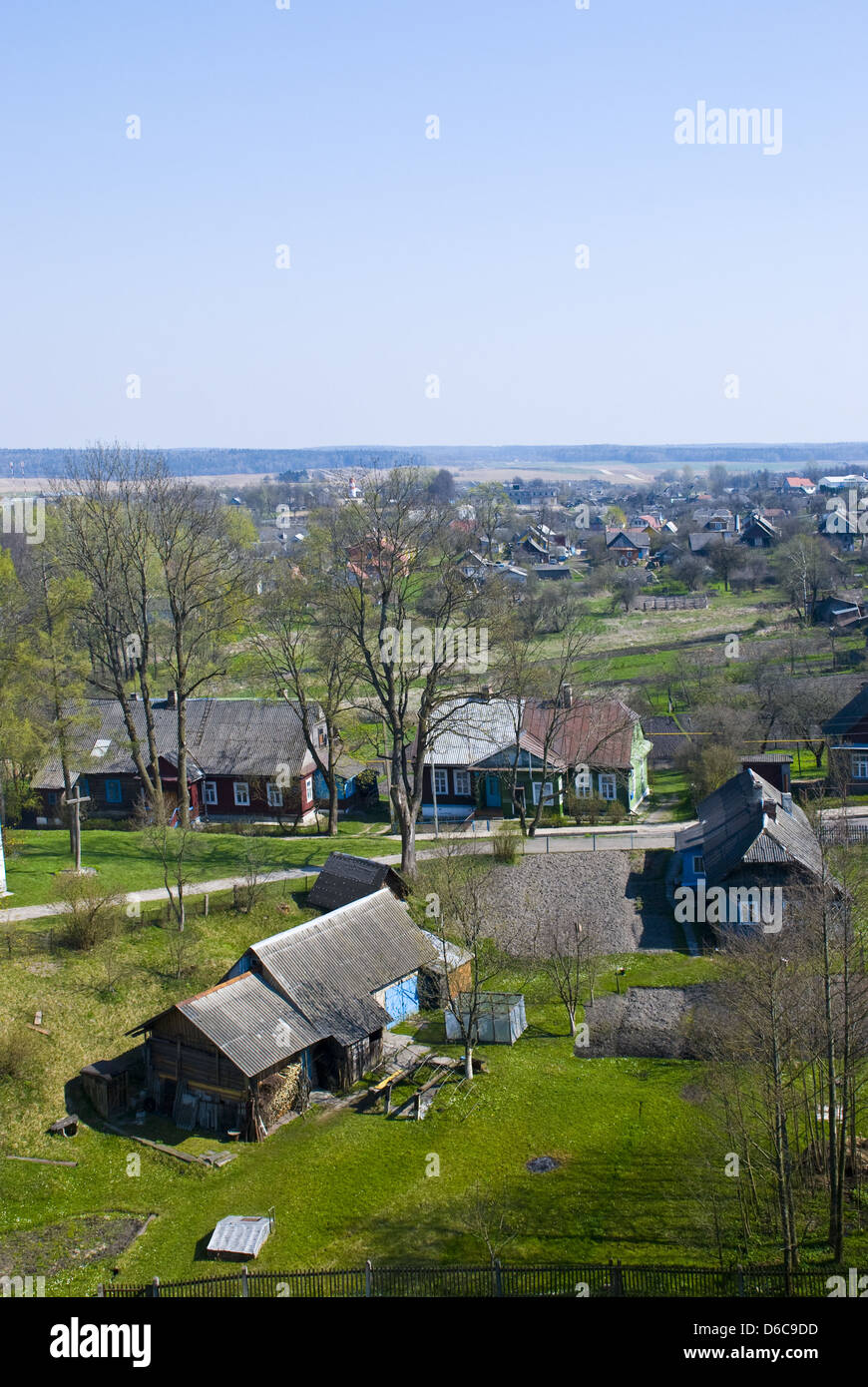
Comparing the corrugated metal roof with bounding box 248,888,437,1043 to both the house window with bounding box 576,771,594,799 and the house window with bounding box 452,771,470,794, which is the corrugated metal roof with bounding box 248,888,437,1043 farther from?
the house window with bounding box 452,771,470,794

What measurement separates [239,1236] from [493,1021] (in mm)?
8846

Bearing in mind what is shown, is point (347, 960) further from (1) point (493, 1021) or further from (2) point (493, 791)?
(2) point (493, 791)

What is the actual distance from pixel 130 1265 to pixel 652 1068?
36.2 ft

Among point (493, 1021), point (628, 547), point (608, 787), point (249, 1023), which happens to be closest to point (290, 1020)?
point (249, 1023)

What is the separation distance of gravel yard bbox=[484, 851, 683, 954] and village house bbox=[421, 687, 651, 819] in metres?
7.26

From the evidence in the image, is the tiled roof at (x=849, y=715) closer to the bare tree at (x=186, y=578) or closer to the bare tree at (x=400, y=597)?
the bare tree at (x=400, y=597)

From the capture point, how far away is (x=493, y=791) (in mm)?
45031

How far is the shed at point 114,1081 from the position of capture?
2216cm

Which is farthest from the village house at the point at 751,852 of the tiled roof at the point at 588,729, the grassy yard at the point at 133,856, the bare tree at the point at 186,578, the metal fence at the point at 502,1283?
the bare tree at the point at 186,578

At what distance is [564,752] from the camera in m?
44.7

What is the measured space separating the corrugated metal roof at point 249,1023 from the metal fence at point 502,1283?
5847 mm

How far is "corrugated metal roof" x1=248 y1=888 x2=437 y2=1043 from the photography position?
78.5ft
